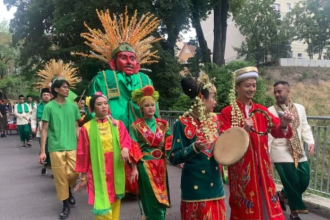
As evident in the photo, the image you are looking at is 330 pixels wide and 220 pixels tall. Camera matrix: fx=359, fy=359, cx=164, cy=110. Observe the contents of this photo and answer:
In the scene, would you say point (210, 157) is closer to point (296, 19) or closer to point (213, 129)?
point (213, 129)

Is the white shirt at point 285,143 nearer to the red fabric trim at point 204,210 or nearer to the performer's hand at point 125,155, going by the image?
the red fabric trim at point 204,210

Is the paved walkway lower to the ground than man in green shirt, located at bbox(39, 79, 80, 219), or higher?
lower

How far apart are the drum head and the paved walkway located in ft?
7.13

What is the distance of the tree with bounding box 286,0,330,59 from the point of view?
95.9 feet

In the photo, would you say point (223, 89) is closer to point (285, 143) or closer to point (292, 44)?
point (285, 143)

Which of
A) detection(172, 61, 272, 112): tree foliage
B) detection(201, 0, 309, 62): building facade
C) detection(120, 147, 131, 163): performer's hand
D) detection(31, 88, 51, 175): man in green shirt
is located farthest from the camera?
detection(201, 0, 309, 62): building facade

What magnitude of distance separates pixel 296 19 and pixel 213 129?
101ft

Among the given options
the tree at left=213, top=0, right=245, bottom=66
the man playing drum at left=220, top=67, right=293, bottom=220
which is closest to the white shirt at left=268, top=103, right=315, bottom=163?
the man playing drum at left=220, top=67, right=293, bottom=220

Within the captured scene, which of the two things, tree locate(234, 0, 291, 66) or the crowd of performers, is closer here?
the crowd of performers

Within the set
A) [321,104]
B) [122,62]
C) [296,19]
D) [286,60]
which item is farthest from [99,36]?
[296,19]

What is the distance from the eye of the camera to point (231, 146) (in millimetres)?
3072

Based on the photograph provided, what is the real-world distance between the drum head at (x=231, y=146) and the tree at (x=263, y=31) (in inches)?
1078

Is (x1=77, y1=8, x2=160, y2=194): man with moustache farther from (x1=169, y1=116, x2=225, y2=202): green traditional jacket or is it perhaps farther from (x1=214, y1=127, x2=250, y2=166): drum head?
(x1=214, y1=127, x2=250, y2=166): drum head

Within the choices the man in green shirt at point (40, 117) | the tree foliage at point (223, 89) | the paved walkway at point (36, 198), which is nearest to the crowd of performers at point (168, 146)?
the paved walkway at point (36, 198)
